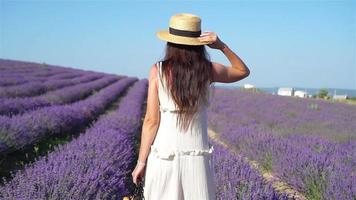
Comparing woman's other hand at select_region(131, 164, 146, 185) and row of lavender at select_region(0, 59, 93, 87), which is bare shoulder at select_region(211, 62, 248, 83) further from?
row of lavender at select_region(0, 59, 93, 87)

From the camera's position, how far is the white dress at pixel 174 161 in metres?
2.38

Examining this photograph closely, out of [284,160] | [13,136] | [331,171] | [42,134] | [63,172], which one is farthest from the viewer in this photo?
[42,134]

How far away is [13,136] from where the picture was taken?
19.2ft

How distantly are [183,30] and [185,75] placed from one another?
8.8 inches

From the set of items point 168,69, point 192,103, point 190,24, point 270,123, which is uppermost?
point 190,24

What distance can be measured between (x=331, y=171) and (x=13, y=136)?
3.74 meters

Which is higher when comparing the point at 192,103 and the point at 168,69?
the point at 168,69

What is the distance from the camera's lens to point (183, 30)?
93.4 inches

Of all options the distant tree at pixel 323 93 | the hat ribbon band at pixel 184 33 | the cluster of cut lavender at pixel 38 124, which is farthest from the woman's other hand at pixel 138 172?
the distant tree at pixel 323 93

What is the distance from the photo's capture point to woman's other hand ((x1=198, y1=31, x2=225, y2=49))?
93.4 inches

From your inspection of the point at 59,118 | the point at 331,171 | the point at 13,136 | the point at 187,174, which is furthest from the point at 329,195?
the point at 59,118

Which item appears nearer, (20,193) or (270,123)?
(20,193)

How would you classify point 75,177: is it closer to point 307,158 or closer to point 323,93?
point 307,158

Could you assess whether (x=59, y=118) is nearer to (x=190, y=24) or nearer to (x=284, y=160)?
(x=284, y=160)
